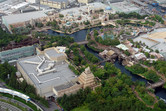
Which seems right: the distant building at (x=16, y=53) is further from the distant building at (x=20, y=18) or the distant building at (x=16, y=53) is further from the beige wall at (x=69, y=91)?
the beige wall at (x=69, y=91)

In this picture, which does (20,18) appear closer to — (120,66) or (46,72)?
(46,72)

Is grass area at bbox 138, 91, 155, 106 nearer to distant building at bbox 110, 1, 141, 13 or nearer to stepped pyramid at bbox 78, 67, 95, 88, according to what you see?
stepped pyramid at bbox 78, 67, 95, 88

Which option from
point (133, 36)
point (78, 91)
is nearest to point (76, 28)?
point (133, 36)

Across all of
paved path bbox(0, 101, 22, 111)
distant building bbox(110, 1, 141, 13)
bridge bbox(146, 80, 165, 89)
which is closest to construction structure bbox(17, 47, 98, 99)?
paved path bbox(0, 101, 22, 111)

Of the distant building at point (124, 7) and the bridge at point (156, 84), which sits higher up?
the distant building at point (124, 7)

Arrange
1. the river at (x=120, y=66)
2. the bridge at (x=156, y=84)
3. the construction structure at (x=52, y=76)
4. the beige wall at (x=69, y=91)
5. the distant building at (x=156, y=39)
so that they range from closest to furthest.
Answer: the beige wall at (x=69, y=91), the construction structure at (x=52, y=76), the river at (x=120, y=66), the bridge at (x=156, y=84), the distant building at (x=156, y=39)

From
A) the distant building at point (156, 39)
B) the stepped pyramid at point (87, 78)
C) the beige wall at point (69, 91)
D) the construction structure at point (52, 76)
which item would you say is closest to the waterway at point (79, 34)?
the distant building at point (156, 39)

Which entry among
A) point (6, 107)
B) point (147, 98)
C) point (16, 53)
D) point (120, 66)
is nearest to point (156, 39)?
point (120, 66)

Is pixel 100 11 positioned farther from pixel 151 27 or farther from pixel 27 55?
pixel 27 55
